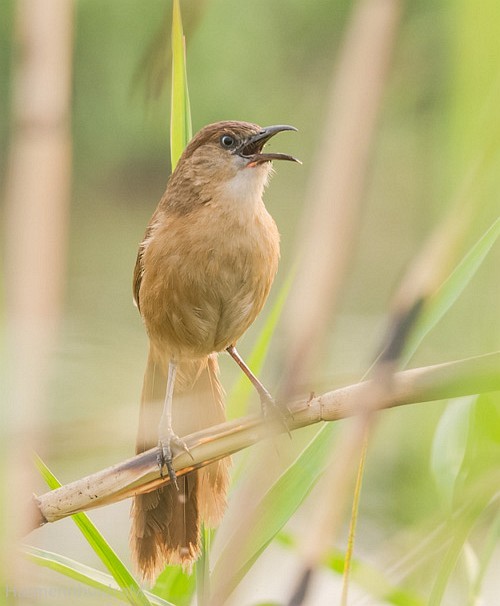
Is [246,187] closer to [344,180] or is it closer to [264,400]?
[264,400]

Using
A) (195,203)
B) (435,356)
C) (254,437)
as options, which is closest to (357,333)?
(435,356)

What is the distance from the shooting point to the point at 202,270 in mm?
2064

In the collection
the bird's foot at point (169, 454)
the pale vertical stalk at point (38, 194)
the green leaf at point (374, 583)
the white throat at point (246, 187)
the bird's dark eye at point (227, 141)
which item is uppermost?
the bird's dark eye at point (227, 141)

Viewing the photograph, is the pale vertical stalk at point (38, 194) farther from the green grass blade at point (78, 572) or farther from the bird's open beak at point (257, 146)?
the bird's open beak at point (257, 146)

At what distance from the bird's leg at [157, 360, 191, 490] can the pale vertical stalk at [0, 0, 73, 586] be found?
0.23 metres

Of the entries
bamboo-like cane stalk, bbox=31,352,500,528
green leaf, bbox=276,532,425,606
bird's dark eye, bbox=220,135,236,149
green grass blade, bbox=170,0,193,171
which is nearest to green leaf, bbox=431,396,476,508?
bamboo-like cane stalk, bbox=31,352,500,528

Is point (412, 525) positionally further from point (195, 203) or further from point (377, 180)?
point (377, 180)

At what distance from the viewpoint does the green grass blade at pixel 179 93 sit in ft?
4.79

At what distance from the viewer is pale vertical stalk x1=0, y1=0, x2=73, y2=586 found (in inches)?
53.2

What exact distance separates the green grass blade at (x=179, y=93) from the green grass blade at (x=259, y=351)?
10.7 inches

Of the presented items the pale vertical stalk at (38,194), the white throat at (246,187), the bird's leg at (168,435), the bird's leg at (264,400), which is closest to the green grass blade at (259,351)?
the bird's leg at (264,400)

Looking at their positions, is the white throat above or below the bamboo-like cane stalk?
above

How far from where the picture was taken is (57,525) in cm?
335

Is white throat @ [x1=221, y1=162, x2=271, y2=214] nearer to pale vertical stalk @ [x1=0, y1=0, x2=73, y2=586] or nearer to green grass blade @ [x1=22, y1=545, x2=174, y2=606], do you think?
pale vertical stalk @ [x1=0, y1=0, x2=73, y2=586]
